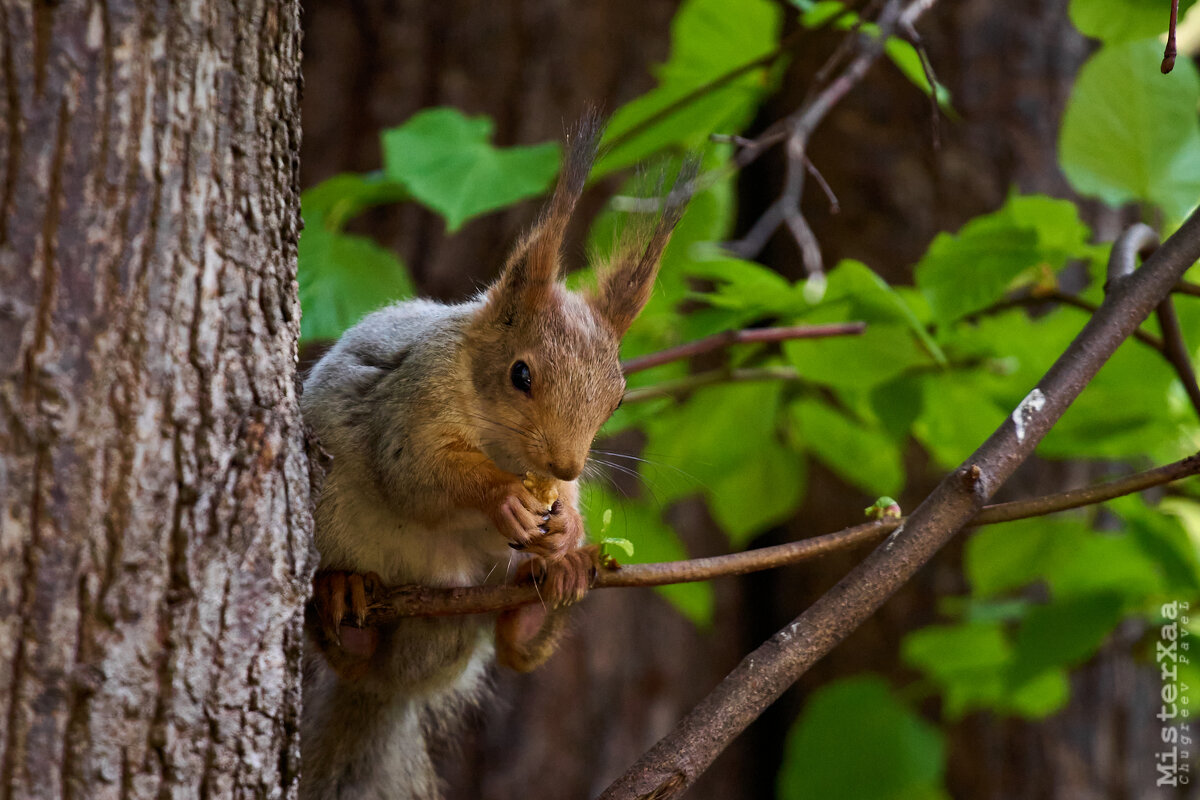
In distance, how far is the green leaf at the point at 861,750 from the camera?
209 cm

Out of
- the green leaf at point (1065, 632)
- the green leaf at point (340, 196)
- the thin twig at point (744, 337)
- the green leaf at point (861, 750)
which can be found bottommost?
the green leaf at point (861, 750)

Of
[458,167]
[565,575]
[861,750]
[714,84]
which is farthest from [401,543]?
[861,750]

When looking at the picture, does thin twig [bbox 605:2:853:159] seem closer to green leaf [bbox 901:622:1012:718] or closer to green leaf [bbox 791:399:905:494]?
green leaf [bbox 791:399:905:494]

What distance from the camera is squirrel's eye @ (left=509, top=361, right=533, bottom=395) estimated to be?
1.35 meters

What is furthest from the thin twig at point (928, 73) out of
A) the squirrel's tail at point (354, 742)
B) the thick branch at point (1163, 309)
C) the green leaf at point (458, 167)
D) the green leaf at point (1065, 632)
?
the squirrel's tail at point (354, 742)

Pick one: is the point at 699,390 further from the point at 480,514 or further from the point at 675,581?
the point at 675,581

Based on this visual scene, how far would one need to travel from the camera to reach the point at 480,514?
136cm

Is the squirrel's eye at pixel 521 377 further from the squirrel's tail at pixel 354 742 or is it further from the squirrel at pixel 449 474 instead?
the squirrel's tail at pixel 354 742

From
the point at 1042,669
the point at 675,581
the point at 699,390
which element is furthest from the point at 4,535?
the point at 1042,669

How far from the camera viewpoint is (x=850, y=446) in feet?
5.86

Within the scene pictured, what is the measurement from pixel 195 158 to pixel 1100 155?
1.13 metres

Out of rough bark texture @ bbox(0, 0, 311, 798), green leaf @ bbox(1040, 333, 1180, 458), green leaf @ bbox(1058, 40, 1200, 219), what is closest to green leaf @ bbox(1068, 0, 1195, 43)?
green leaf @ bbox(1058, 40, 1200, 219)

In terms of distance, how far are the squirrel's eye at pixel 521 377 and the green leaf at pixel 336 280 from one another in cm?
30

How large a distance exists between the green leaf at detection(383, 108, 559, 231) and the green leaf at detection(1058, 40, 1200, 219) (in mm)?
715
